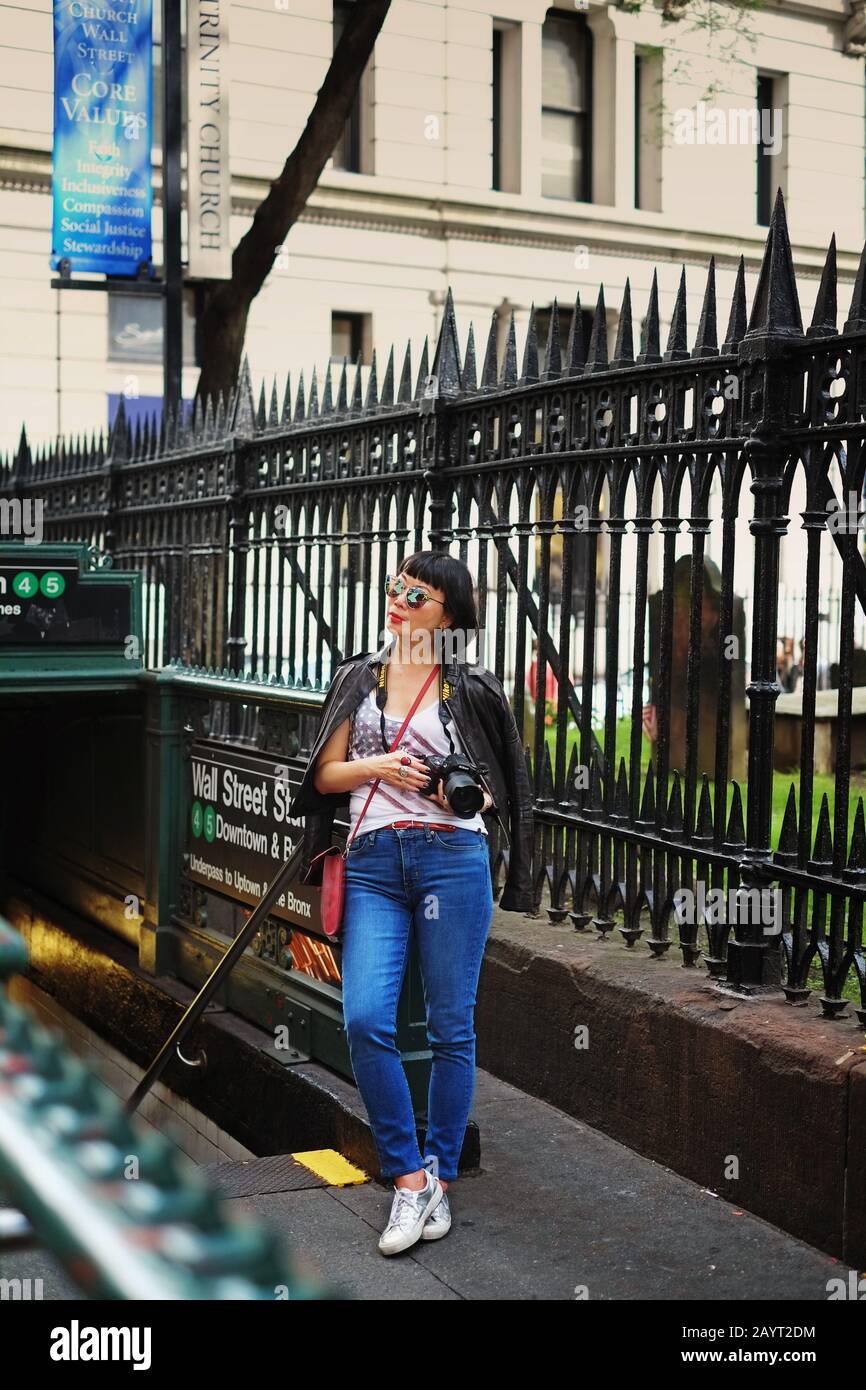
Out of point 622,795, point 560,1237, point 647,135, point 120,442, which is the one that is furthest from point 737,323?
point 647,135

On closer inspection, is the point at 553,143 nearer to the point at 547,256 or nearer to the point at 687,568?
the point at 547,256

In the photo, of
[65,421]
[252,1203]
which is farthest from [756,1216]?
[65,421]

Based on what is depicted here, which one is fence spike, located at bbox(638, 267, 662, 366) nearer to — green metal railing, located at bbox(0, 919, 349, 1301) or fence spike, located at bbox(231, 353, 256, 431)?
fence spike, located at bbox(231, 353, 256, 431)

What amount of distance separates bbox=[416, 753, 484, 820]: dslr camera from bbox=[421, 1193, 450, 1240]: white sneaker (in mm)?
1116

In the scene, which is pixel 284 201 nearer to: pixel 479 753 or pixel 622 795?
pixel 622 795

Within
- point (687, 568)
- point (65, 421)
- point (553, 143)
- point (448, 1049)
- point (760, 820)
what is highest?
point (553, 143)

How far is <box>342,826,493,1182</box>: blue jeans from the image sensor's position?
4.39 m

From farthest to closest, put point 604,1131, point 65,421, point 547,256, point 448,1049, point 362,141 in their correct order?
point 547,256, point 362,141, point 65,421, point 604,1131, point 448,1049

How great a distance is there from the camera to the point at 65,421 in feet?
71.8


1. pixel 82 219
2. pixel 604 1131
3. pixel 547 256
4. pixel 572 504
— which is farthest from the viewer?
pixel 547 256

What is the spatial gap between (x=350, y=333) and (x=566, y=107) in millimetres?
5570
